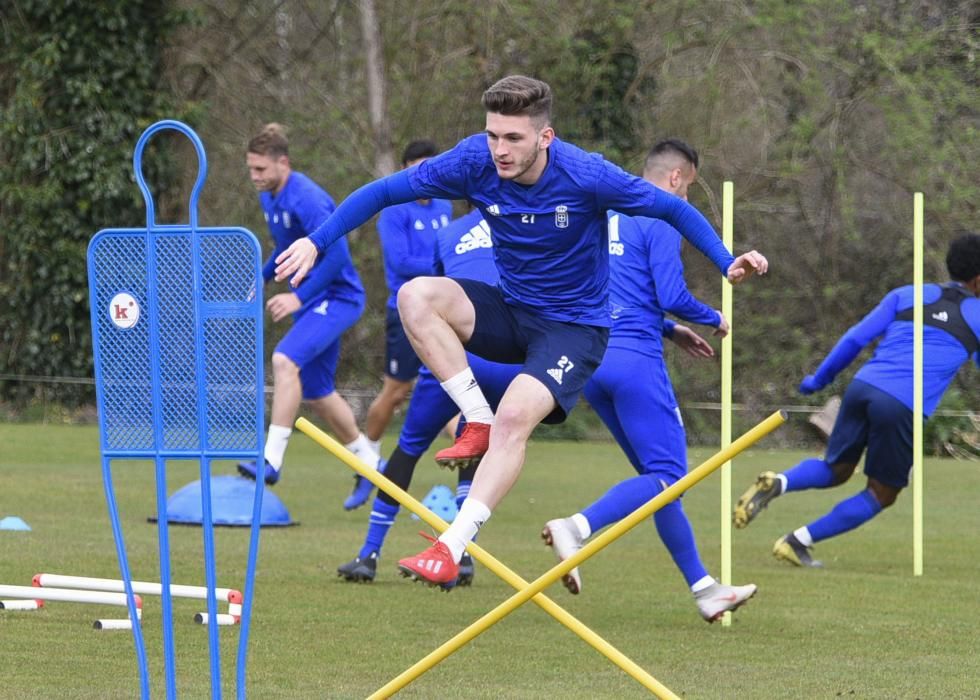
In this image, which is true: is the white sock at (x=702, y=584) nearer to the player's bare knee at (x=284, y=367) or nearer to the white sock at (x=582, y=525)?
the white sock at (x=582, y=525)

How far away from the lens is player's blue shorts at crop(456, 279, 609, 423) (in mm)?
5633

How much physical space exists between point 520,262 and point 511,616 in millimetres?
2304

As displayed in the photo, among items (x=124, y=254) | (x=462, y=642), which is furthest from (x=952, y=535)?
(x=124, y=254)

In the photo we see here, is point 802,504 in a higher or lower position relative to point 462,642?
lower

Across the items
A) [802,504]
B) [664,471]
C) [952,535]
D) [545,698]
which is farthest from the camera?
[802,504]

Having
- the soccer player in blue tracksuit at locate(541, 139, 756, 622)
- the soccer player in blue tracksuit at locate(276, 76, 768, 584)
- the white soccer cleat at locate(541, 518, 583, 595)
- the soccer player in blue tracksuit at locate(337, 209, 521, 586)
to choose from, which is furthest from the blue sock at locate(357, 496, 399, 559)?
the soccer player in blue tracksuit at locate(276, 76, 768, 584)

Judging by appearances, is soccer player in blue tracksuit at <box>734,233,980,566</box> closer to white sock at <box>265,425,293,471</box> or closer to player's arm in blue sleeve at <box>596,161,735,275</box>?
white sock at <box>265,425,293,471</box>

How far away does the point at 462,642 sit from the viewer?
15.5ft

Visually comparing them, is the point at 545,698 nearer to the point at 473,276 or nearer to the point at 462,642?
the point at 462,642

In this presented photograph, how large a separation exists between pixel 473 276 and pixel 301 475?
Answer: 21.4ft

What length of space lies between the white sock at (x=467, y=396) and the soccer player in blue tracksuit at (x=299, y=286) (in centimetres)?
393

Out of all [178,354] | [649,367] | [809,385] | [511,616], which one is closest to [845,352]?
[809,385]

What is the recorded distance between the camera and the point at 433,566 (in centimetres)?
492

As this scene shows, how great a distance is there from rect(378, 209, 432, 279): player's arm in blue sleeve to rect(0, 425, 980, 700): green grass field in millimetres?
1725
